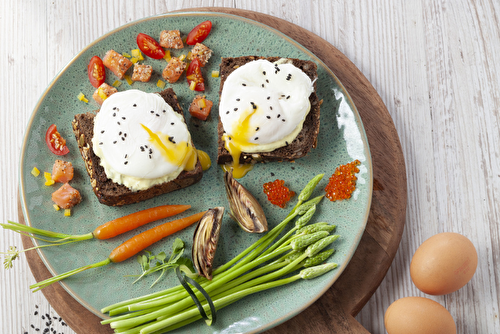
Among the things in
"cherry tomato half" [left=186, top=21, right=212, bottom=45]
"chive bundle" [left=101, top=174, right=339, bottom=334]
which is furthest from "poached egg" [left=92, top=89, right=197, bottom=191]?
"chive bundle" [left=101, top=174, right=339, bottom=334]

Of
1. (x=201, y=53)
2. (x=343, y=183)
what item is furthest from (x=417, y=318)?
(x=201, y=53)

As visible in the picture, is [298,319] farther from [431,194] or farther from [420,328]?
[431,194]

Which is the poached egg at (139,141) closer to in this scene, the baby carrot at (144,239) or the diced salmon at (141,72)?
the diced salmon at (141,72)

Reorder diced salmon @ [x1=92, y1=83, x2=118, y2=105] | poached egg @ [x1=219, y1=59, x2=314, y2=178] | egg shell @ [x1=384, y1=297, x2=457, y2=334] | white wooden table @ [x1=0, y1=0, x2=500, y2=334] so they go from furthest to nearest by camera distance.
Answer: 1. white wooden table @ [x1=0, y1=0, x2=500, y2=334]
2. diced salmon @ [x1=92, y1=83, x2=118, y2=105]
3. poached egg @ [x1=219, y1=59, x2=314, y2=178]
4. egg shell @ [x1=384, y1=297, x2=457, y2=334]

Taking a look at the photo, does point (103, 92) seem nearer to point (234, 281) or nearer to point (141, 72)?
point (141, 72)

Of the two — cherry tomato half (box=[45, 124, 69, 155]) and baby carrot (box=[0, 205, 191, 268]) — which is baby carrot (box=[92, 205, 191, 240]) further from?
cherry tomato half (box=[45, 124, 69, 155])

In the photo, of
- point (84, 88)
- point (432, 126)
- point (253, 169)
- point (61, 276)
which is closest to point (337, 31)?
point (432, 126)
